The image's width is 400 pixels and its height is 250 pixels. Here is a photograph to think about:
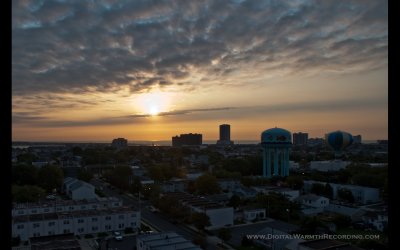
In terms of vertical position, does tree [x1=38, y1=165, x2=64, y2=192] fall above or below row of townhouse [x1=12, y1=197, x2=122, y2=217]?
above

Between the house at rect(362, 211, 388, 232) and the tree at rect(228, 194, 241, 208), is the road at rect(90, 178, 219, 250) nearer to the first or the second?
the tree at rect(228, 194, 241, 208)

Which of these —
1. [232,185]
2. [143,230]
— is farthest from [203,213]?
[232,185]

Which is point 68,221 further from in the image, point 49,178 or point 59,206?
point 49,178

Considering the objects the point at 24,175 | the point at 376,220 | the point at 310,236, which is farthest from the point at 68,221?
the point at 376,220

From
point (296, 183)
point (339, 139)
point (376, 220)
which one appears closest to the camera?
point (376, 220)

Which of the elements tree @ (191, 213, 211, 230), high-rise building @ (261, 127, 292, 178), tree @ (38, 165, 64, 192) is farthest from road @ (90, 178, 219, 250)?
high-rise building @ (261, 127, 292, 178)
